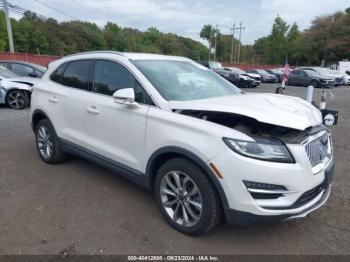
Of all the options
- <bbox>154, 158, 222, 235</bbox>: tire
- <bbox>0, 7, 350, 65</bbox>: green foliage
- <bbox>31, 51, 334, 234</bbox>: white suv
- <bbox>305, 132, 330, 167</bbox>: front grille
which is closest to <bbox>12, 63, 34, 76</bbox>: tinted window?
<bbox>31, 51, 334, 234</bbox>: white suv

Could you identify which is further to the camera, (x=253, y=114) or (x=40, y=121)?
(x=40, y=121)

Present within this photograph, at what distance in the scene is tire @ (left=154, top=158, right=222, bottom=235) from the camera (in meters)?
2.75

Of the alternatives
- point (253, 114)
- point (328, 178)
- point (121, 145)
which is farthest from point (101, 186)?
point (328, 178)

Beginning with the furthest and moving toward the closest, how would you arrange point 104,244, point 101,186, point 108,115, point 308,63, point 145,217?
point 308,63, point 101,186, point 108,115, point 145,217, point 104,244

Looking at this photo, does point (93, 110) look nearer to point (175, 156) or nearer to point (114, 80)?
point (114, 80)

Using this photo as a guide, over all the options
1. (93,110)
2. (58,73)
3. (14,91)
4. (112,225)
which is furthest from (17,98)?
(112,225)

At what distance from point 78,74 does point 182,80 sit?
1599 millimetres

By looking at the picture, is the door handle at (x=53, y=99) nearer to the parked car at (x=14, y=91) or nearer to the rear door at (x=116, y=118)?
the rear door at (x=116, y=118)

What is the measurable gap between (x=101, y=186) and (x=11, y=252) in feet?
4.98

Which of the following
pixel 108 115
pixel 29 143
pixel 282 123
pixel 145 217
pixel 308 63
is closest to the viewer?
pixel 282 123

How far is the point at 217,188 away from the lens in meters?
2.66

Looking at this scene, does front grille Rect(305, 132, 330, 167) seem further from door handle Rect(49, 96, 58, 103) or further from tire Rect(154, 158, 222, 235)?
door handle Rect(49, 96, 58, 103)

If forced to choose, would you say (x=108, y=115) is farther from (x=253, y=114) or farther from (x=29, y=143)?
(x=29, y=143)

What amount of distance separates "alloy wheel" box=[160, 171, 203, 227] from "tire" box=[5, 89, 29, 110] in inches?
333
